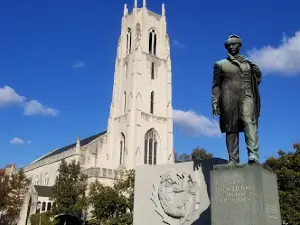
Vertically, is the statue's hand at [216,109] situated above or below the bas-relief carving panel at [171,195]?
above

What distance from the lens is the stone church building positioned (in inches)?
2025

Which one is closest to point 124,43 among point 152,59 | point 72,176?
point 152,59

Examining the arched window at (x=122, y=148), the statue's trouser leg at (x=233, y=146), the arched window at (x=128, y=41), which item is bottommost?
the statue's trouser leg at (x=233, y=146)

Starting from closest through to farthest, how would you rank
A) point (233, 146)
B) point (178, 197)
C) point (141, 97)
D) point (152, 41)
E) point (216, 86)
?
1. point (233, 146)
2. point (216, 86)
3. point (178, 197)
4. point (141, 97)
5. point (152, 41)

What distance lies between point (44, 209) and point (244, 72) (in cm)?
4620

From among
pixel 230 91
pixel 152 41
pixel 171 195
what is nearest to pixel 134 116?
pixel 152 41

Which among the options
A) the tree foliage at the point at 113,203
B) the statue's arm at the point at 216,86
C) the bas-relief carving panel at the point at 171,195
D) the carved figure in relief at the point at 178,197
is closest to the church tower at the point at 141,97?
the tree foliage at the point at 113,203

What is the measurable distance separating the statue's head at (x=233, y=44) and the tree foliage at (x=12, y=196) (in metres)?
47.0

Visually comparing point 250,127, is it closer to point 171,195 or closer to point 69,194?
point 171,195

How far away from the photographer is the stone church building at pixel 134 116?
51438 mm

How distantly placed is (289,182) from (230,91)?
24043 millimetres

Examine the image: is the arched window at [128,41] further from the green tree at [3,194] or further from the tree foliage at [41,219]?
the tree foliage at [41,219]

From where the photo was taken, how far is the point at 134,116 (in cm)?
5350

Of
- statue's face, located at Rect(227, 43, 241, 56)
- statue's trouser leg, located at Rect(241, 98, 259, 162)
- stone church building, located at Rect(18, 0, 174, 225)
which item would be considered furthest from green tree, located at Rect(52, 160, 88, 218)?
statue's face, located at Rect(227, 43, 241, 56)
